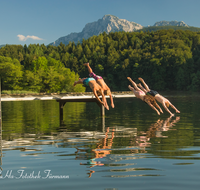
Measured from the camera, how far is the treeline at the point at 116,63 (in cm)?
7725

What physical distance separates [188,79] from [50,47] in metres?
74.9

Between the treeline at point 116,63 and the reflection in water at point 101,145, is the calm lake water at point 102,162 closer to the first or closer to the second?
the reflection in water at point 101,145

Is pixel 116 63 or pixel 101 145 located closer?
pixel 101 145

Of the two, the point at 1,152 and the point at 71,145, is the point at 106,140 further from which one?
the point at 1,152

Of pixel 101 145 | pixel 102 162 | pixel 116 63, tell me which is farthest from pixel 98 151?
pixel 116 63

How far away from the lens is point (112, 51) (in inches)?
4988

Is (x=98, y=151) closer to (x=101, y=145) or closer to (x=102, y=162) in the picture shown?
Result: (x=101, y=145)

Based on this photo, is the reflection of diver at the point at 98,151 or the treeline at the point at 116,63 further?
the treeline at the point at 116,63

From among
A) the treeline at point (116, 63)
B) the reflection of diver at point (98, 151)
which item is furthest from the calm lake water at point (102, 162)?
the treeline at point (116, 63)

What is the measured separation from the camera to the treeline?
253ft

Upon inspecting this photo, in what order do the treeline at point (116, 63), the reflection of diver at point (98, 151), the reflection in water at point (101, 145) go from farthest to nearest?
1. the treeline at point (116, 63)
2. the reflection in water at point (101, 145)
3. the reflection of diver at point (98, 151)

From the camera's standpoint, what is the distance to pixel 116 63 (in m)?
120

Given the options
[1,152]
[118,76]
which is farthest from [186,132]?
[118,76]

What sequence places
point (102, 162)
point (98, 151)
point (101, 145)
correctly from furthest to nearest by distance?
1. point (101, 145)
2. point (98, 151)
3. point (102, 162)
